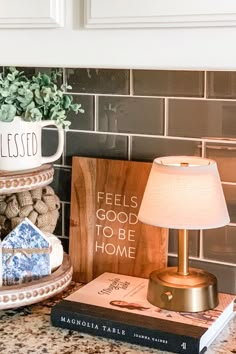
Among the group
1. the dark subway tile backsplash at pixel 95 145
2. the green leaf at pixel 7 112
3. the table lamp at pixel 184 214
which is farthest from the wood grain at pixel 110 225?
the green leaf at pixel 7 112

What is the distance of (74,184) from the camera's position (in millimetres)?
1511

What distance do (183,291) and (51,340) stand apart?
0.87ft

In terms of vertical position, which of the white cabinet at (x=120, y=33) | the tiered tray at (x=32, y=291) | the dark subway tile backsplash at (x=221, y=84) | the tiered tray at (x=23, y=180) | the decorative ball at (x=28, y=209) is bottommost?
the tiered tray at (x=32, y=291)

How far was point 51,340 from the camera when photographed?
47.5 inches

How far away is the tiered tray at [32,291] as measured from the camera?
1255mm

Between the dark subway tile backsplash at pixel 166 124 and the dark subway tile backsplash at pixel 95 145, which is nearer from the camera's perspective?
the dark subway tile backsplash at pixel 166 124

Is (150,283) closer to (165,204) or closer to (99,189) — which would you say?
(165,204)

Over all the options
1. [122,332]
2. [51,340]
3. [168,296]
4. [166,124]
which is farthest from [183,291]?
[166,124]

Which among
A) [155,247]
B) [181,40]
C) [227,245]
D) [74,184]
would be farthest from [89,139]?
[181,40]

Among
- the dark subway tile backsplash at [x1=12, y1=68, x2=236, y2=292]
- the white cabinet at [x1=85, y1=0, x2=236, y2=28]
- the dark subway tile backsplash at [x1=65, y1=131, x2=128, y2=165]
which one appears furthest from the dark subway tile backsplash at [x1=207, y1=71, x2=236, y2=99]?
the white cabinet at [x1=85, y1=0, x2=236, y2=28]

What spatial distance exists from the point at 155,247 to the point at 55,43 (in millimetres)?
526

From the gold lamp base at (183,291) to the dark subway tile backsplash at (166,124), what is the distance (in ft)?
0.42

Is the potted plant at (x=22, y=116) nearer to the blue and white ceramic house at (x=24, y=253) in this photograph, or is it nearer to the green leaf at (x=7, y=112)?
the green leaf at (x=7, y=112)

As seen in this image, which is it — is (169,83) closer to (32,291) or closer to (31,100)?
(31,100)
